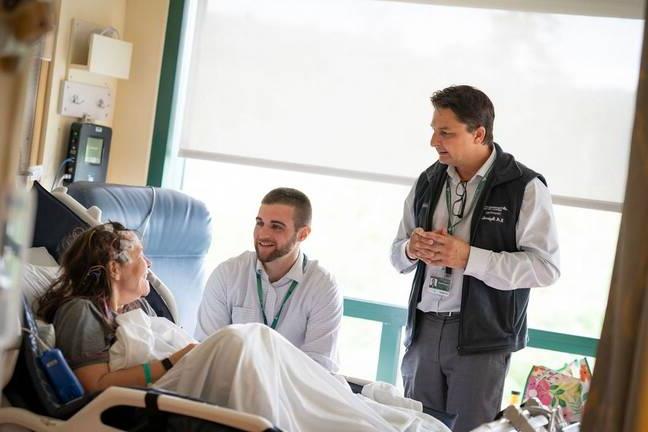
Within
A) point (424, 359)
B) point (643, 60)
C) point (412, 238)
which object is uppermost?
point (643, 60)

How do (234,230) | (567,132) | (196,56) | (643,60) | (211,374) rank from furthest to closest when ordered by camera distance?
(234,230), (196,56), (567,132), (211,374), (643,60)

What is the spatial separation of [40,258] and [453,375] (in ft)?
4.93

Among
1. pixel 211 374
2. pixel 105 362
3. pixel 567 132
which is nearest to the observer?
pixel 211 374

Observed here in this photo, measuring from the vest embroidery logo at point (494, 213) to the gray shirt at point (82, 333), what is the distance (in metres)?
1.40

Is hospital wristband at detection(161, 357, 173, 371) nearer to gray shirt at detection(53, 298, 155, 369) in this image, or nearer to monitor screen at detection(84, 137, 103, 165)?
gray shirt at detection(53, 298, 155, 369)

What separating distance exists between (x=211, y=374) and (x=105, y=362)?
366mm

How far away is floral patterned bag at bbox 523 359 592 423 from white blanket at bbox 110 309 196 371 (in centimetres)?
163

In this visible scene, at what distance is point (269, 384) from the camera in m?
2.34

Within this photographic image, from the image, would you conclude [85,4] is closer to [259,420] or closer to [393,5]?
[393,5]

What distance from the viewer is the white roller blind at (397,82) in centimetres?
402

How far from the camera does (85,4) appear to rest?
13.7 feet

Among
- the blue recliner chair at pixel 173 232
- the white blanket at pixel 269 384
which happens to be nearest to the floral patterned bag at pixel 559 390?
the white blanket at pixel 269 384

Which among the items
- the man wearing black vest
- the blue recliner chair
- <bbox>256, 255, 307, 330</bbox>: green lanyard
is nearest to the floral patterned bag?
the man wearing black vest

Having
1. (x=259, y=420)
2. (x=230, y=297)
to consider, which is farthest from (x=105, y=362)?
(x=230, y=297)
